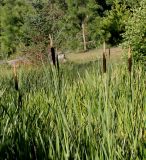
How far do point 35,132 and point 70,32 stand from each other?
64.2ft

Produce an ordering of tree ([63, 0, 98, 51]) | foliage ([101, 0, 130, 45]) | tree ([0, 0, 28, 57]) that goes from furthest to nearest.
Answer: tree ([0, 0, 28, 57])
tree ([63, 0, 98, 51])
foliage ([101, 0, 130, 45])

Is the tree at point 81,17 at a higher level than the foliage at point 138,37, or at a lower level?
lower

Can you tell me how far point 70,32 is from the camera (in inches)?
840

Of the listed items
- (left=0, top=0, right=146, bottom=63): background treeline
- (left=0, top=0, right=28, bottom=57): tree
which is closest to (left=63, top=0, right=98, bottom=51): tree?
(left=0, top=0, right=146, bottom=63): background treeline

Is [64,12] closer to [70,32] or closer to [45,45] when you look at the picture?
[70,32]

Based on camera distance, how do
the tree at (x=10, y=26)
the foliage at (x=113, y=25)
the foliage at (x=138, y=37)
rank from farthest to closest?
the tree at (x=10, y=26)
the foliage at (x=113, y=25)
the foliage at (x=138, y=37)

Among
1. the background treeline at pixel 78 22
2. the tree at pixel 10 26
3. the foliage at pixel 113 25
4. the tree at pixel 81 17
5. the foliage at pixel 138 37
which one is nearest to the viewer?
the foliage at pixel 138 37

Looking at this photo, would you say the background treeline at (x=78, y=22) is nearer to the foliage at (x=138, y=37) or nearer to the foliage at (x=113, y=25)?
the foliage at (x=113, y=25)

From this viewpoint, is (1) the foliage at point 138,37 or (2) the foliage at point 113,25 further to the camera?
(2) the foliage at point 113,25

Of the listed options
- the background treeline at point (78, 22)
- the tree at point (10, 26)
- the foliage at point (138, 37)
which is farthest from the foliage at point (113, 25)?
the foliage at point (138, 37)

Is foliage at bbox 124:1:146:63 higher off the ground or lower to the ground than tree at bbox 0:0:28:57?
higher

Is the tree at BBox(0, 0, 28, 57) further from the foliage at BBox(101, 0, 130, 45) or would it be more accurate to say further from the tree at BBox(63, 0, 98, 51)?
the foliage at BBox(101, 0, 130, 45)

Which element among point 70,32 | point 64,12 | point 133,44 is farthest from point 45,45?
point 64,12

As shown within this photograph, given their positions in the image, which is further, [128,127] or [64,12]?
[64,12]
